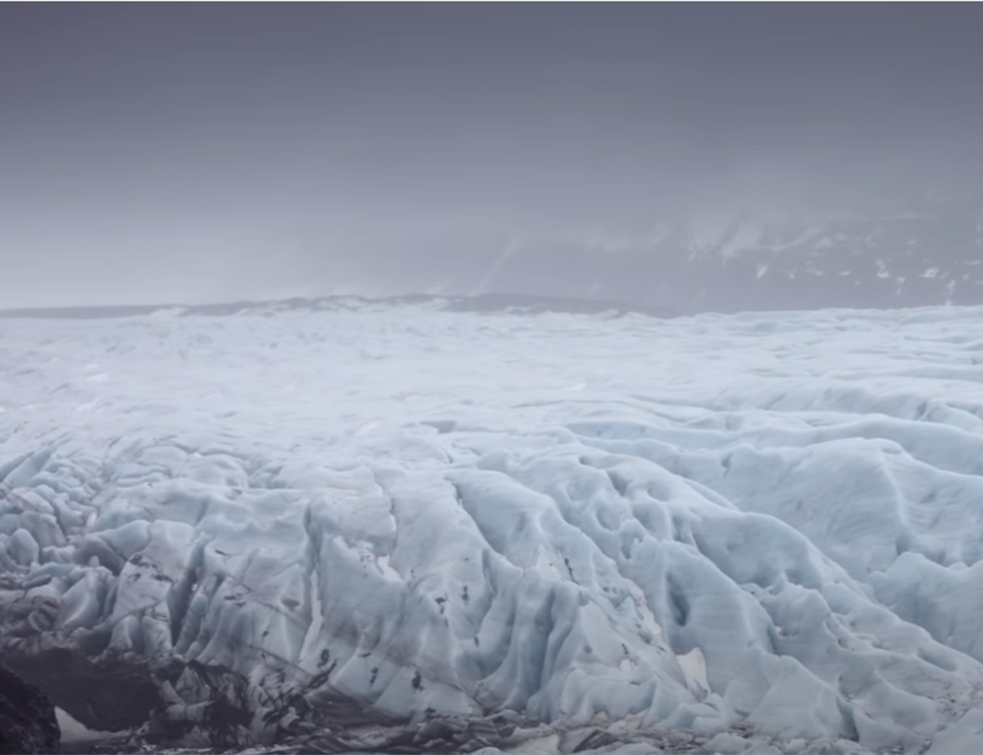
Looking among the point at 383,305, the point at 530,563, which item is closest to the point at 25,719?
the point at 530,563

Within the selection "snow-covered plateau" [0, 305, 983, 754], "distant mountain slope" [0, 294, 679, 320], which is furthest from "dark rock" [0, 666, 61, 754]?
"distant mountain slope" [0, 294, 679, 320]

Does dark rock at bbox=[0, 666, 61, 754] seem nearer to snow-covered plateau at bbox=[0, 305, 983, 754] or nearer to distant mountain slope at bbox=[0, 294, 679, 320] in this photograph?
snow-covered plateau at bbox=[0, 305, 983, 754]

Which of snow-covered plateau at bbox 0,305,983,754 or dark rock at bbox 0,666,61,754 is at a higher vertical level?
snow-covered plateau at bbox 0,305,983,754

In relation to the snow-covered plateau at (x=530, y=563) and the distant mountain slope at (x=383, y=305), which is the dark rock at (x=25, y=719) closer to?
the snow-covered plateau at (x=530, y=563)

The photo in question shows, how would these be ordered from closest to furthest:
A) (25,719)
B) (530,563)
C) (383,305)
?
1. (25,719)
2. (530,563)
3. (383,305)

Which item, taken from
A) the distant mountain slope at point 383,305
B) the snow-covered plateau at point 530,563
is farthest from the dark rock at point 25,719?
the distant mountain slope at point 383,305

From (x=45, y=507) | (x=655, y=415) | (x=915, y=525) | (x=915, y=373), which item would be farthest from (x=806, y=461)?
(x=45, y=507)

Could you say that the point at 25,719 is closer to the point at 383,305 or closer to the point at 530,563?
the point at 530,563
